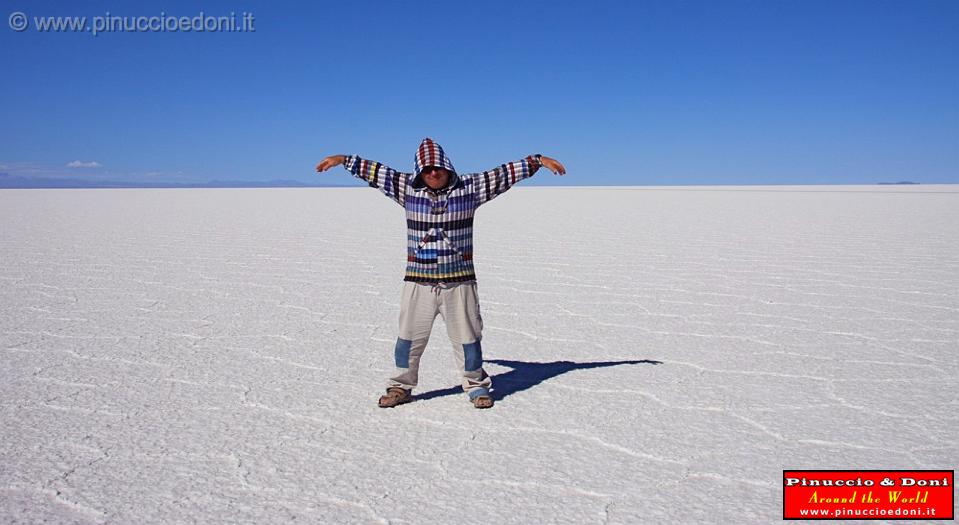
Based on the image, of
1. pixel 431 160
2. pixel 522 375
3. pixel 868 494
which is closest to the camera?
pixel 868 494

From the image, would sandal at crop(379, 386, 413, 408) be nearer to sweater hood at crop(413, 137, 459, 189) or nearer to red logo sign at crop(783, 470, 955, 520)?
sweater hood at crop(413, 137, 459, 189)

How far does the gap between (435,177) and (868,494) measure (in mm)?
1782

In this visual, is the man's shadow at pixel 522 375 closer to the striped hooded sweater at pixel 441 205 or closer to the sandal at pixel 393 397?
the sandal at pixel 393 397

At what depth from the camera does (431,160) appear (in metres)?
2.65

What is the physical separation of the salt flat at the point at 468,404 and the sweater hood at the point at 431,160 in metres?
0.93

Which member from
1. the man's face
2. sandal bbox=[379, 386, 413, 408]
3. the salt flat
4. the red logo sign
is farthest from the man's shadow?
the red logo sign

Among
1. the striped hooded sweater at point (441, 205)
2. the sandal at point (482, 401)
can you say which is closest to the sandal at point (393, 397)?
the sandal at point (482, 401)

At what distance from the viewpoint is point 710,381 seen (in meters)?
3.19

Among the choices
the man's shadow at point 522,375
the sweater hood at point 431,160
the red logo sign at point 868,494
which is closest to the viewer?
the red logo sign at point 868,494

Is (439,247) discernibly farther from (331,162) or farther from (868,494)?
(868,494)

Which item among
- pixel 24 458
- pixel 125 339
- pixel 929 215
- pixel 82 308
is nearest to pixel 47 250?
pixel 82 308

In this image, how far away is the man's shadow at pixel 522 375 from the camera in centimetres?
309

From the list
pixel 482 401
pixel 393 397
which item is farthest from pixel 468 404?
pixel 393 397

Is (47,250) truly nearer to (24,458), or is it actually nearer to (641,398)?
(24,458)
